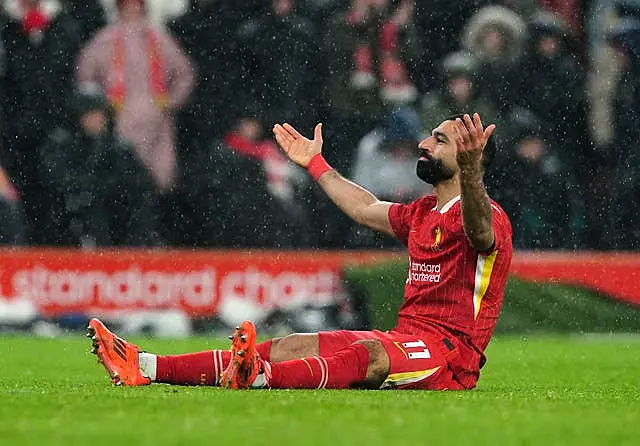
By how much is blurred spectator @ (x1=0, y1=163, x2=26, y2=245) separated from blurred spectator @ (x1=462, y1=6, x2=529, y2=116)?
4168 mm

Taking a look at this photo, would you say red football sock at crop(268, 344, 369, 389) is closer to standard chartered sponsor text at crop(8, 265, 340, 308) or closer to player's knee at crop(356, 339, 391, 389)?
player's knee at crop(356, 339, 391, 389)

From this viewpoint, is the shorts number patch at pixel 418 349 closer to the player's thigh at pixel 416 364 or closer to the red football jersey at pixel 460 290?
the player's thigh at pixel 416 364

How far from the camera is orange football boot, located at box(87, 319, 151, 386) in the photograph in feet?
21.5

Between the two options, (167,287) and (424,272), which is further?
(167,287)

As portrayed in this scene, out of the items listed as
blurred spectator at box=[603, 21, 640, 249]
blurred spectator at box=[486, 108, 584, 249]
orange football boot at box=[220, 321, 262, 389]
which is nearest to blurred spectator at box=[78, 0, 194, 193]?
blurred spectator at box=[486, 108, 584, 249]

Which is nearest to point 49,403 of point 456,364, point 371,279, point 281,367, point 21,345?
point 281,367

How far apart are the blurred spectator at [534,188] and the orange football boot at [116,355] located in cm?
693

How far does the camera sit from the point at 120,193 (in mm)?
13102

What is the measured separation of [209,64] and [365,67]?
1.38m

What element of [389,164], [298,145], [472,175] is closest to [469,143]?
[472,175]

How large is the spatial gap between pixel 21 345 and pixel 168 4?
11.5 ft

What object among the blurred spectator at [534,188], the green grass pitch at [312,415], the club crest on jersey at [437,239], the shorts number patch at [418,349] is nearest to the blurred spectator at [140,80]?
the blurred spectator at [534,188]

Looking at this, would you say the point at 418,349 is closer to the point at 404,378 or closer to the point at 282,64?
the point at 404,378

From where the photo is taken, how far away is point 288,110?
13.3 meters
